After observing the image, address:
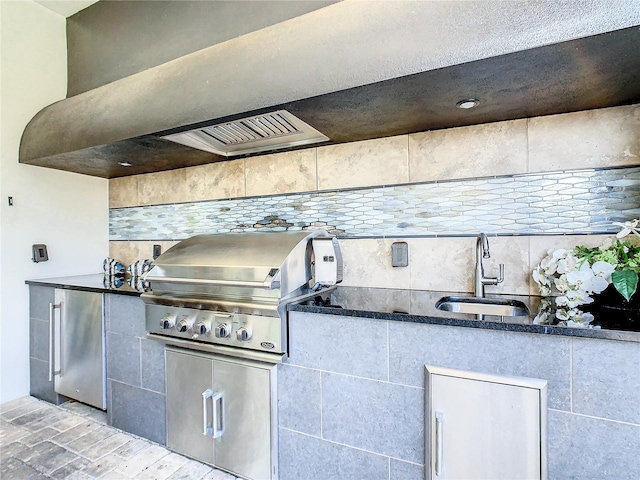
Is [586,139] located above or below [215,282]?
above

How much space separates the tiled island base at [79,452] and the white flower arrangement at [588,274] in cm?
174

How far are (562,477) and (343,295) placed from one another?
111 cm

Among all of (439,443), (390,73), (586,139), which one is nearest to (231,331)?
(439,443)

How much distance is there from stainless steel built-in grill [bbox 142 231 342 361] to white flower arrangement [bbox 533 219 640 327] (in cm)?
103

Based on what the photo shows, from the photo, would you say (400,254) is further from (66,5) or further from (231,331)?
(66,5)

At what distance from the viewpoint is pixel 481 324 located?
3.99ft

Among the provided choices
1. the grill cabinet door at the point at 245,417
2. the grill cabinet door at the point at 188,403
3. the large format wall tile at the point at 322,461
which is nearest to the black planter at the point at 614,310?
the large format wall tile at the point at 322,461

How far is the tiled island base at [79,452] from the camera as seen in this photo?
1.76m

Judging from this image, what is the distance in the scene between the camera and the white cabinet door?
3.81ft

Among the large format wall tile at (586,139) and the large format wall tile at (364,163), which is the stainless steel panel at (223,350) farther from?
the large format wall tile at (586,139)

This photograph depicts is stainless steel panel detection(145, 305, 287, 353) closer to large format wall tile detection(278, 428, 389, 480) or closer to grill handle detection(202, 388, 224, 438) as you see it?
grill handle detection(202, 388, 224, 438)

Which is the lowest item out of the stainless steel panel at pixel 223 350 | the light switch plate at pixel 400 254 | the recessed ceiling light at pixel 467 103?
the stainless steel panel at pixel 223 350

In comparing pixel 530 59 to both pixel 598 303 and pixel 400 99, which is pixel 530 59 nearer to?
pixel 400 99

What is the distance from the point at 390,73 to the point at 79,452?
2.57 metres
